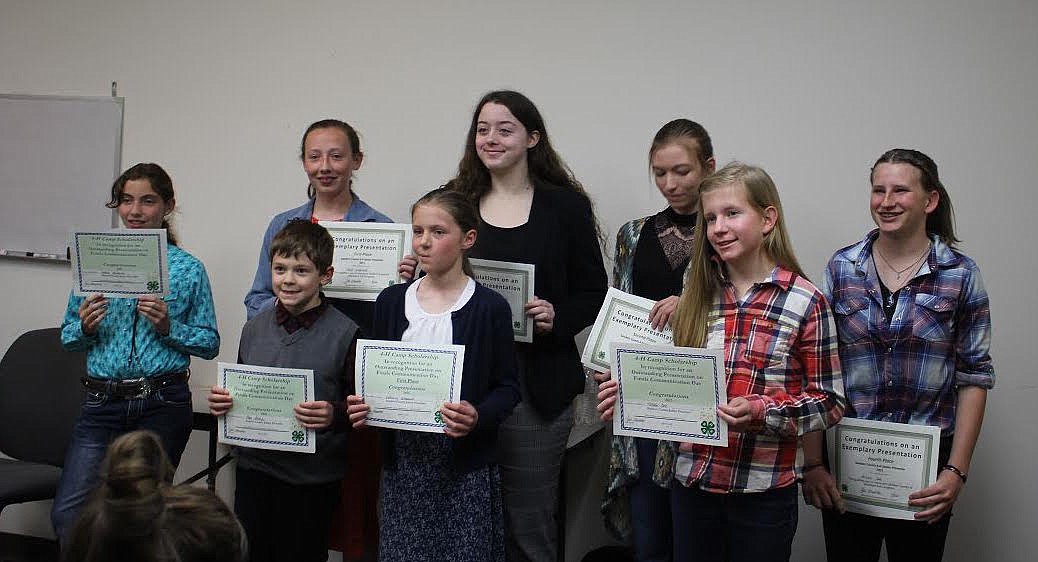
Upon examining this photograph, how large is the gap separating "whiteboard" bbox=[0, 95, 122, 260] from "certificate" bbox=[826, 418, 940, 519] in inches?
141

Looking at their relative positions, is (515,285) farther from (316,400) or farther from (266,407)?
(266,407)

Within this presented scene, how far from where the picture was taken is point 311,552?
8.16ft

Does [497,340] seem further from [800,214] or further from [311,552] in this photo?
[800,214]

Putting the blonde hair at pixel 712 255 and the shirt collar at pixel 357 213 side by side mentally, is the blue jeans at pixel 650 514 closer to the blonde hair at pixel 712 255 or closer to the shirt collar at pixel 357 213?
the blonde hair at pixel 712 255

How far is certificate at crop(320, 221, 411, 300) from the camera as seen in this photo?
2.74m

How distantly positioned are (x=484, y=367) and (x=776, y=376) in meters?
0.79

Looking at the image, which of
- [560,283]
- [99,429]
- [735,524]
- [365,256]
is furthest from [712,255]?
[99,429]

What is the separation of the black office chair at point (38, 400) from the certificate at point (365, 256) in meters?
1.60

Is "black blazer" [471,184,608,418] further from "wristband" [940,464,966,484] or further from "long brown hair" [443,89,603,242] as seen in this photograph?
"wristband" [940,464,966,484]

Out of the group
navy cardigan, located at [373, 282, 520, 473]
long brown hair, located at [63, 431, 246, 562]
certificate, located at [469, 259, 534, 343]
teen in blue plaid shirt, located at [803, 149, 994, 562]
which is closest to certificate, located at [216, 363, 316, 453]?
navy cardigan, located at [373, 282, 520, 473]

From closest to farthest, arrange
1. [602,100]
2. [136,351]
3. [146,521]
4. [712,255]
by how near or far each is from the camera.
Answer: [146,521]
[712,255]
[136,351]
[602,100]

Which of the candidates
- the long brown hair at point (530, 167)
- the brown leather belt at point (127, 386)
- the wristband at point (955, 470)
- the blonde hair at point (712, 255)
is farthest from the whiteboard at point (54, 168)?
the wristband at point (955, 470)

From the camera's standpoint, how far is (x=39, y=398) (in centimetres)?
358

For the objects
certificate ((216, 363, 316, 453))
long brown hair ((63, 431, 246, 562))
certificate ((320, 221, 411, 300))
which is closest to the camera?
long brown hair ((63, 431, 246, 562))
